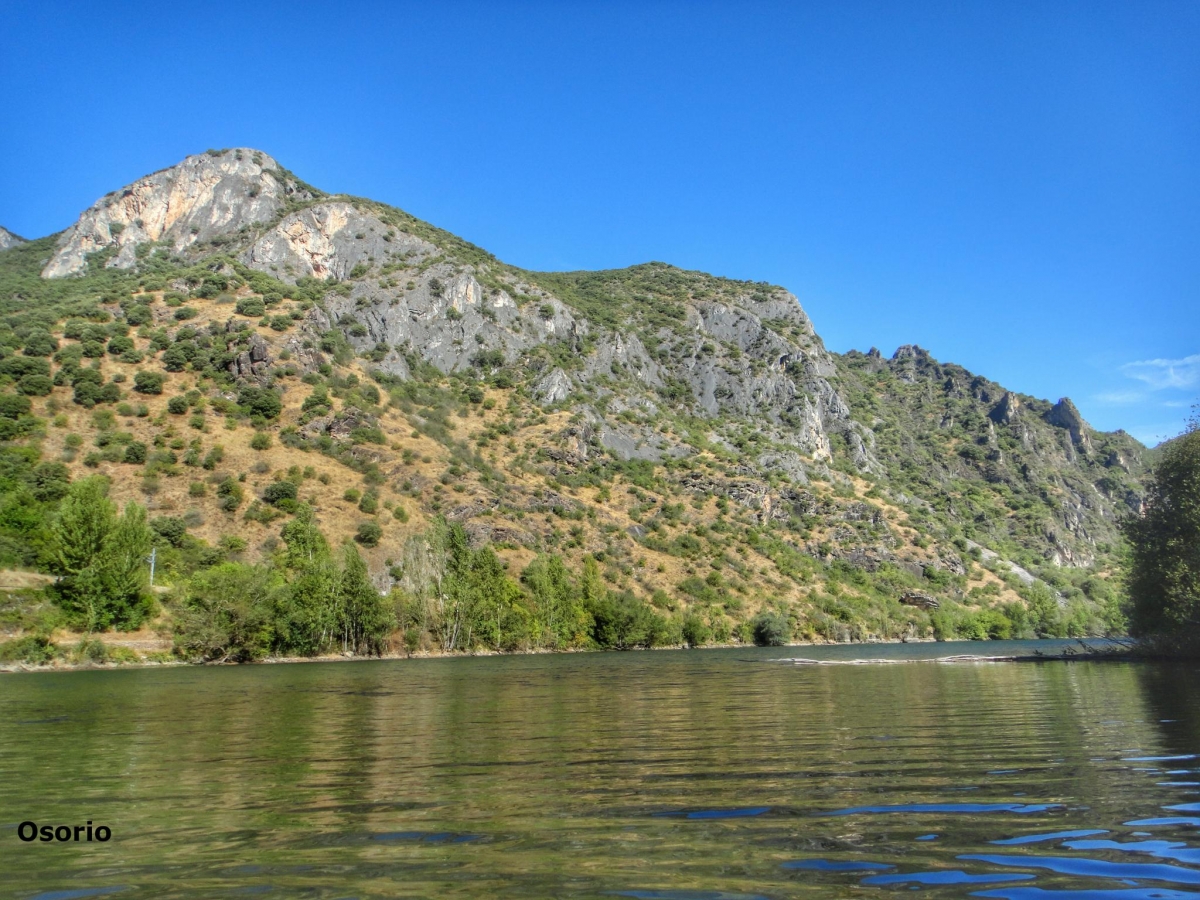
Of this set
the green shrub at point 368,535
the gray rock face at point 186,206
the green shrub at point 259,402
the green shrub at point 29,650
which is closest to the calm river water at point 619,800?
the green shrub at point 29,650

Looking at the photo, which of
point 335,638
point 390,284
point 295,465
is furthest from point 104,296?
Result: point 335,638

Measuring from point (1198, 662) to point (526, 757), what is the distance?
4227 centimetres

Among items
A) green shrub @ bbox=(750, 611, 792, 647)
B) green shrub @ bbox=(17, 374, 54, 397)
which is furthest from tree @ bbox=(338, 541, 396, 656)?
green shrub @ bbox=(750, 611, 792, 647)

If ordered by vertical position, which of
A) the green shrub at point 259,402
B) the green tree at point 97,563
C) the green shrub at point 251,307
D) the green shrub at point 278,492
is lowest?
the green tree at point 97,563

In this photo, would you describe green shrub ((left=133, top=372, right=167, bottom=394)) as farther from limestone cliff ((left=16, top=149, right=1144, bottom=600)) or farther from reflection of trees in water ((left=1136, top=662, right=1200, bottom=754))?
reflection of trees in water ((left=1136, top=662, right=1200, bottom=754))

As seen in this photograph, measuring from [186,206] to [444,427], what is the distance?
106 m

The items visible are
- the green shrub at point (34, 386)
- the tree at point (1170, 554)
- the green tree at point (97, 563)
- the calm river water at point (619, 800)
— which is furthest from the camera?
the green shrub at point (34, 386)

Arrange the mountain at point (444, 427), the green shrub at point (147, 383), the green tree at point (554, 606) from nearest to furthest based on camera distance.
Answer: the green tree at point (554, 606)
the mountain at point (444, 427)
the green shrub at point (147, 383)

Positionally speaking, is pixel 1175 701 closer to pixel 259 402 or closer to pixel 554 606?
pixel 554 606

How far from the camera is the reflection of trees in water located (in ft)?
54.1

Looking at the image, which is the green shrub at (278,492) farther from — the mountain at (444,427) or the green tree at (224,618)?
the green tree at (224,618)

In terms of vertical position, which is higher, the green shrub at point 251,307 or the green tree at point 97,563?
the green shrub at point 251,307

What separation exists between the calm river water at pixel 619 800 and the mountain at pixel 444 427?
217ft

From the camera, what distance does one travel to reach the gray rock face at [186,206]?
17838 cm
